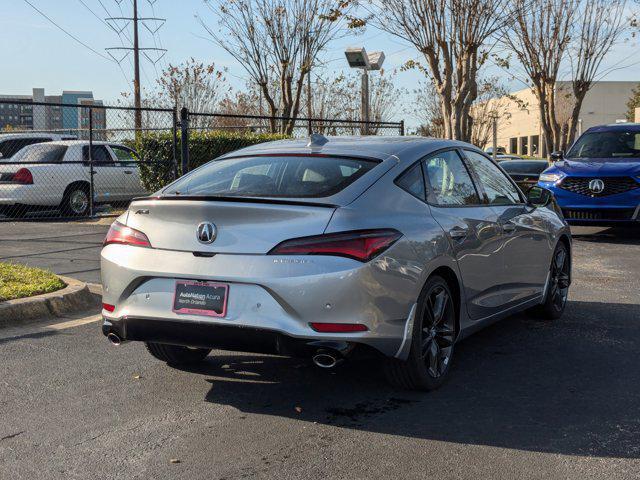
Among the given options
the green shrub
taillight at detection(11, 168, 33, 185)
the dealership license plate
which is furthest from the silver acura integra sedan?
the green shrub

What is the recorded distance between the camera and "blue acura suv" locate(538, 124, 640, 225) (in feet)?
43.1

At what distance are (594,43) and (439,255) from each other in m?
22.4

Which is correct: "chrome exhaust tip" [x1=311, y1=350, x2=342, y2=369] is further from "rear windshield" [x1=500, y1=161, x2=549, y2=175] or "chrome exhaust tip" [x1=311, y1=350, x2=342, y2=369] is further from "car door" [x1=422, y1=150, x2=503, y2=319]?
"rear windshield" [x1=500, y1=161, x2=549, y2=175]

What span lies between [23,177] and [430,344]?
12872 mm

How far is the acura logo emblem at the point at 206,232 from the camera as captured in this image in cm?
448

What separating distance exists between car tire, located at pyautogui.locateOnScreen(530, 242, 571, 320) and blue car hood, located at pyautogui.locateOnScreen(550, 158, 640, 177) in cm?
629

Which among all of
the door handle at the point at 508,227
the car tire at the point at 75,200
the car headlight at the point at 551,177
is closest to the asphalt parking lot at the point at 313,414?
the door handle at the point at 508,227

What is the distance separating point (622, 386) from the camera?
16.9 feet

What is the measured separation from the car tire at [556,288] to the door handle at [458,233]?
6.26ft

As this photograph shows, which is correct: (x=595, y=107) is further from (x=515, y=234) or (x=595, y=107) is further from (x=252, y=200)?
(x=252, y=200)

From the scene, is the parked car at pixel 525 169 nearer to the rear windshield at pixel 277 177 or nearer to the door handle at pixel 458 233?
the door handle at pixel 458 233

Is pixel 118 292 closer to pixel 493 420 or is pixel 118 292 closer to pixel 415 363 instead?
pixel 415 363

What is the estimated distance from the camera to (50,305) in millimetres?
7145

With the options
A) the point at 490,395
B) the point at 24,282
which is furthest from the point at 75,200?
the point at 490,395
